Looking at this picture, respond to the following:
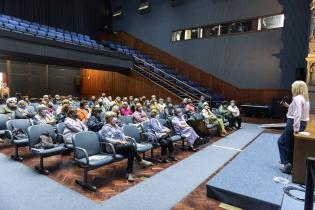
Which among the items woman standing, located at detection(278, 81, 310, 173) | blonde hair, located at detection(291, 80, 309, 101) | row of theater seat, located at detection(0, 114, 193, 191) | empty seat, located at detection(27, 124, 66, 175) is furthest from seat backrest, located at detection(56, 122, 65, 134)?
blonde hair, located at detection(291, 80, 309, 101)

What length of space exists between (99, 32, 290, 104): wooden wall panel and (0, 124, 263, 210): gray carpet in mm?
7861

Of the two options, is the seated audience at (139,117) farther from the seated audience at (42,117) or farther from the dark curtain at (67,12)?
the dark curtain at (67,12)

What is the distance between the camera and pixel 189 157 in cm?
475

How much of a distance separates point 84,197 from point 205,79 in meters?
10.8

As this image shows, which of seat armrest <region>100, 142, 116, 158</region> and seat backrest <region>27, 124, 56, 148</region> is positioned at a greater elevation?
seat backrest <region>27, 124, 56, 148</region>

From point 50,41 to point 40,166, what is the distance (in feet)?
23.5

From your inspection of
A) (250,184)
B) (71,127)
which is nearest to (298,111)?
(250,184)

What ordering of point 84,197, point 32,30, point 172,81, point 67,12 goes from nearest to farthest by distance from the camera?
point 84,197, point 32,30, point 172,81, point 67,12

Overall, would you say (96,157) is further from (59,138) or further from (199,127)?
(199,127)

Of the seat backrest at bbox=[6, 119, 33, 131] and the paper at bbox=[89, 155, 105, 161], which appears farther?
the seat backrest at bbox=[6, 119, 33, 131]

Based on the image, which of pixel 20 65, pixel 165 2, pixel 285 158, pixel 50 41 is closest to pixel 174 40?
pixel 165 2

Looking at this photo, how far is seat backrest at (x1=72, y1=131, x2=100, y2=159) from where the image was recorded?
3.32 metres

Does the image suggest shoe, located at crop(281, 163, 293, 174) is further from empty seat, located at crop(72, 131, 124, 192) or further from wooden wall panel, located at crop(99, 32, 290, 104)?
wooden wall panel, located at crop(99, 32, 290, 104)

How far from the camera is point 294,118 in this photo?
3102 mm
